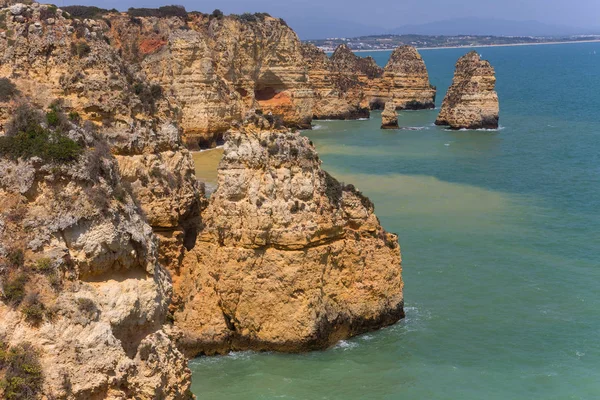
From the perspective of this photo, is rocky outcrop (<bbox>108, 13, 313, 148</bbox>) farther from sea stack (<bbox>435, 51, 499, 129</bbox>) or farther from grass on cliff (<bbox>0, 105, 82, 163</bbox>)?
grass on cliff (<bbox>0, 105, 82, 163</bbox>)

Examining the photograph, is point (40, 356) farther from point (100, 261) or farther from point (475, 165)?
point (475, 165)

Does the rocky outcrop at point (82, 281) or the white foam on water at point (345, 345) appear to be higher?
the rocky outcrop at point (82, 281)

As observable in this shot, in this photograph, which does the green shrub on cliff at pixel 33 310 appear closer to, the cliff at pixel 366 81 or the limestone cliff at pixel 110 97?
the limestone cliff at pixel 110 97

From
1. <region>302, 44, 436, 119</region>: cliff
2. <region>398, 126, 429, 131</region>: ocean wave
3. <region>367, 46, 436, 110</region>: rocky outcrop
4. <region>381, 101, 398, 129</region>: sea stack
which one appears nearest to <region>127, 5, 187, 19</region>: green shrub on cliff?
<region>381, 101, 398, 129</region>: sea stack

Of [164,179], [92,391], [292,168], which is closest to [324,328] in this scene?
[292,168]

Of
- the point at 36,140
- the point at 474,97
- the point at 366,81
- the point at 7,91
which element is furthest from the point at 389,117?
the point at 36,140

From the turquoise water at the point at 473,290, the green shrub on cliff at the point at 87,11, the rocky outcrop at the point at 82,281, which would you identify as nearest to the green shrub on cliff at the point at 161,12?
the green shrub on cliff at the point at 87,11
